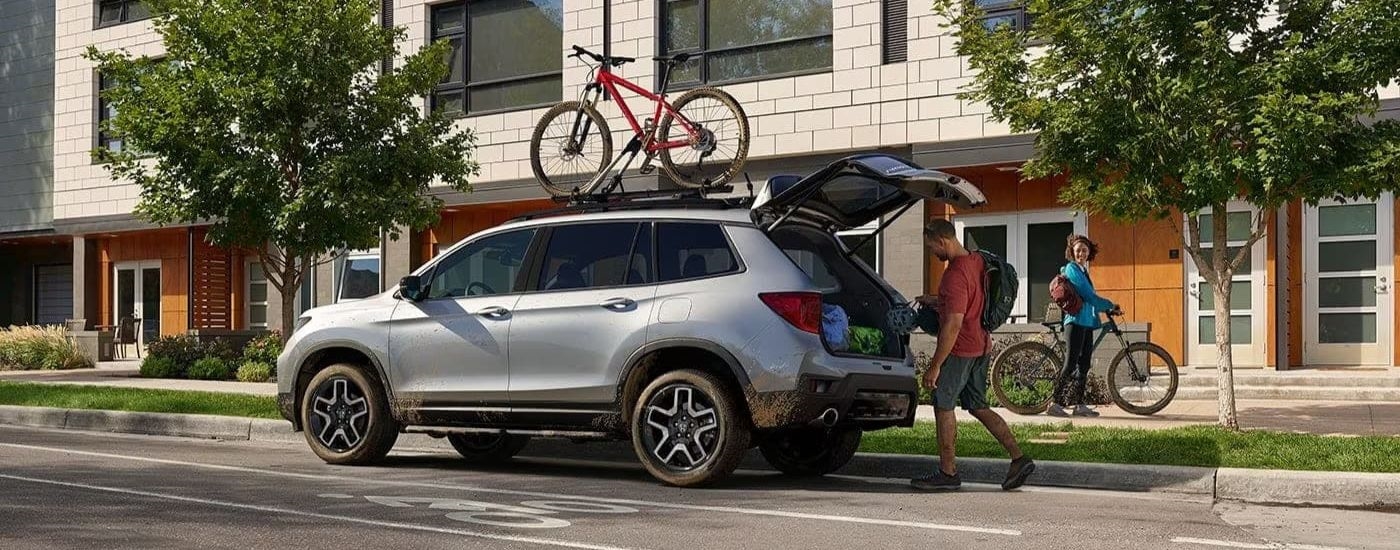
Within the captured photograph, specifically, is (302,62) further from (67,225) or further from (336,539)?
(67,225)

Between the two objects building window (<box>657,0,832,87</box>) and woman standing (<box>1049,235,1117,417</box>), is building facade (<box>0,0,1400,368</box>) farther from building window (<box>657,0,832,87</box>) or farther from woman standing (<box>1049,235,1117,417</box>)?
woman standing (<box>1049,235,1117,417</box>)

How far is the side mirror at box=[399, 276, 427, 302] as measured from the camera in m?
10.6

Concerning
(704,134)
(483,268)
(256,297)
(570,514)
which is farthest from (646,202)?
(256,297)

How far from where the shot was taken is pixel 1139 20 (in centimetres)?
1185

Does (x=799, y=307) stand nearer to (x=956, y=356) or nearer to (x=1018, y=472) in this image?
(x=956, y=356)

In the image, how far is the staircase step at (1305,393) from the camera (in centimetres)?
1634

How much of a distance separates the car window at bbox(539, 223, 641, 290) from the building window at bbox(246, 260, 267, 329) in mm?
22016

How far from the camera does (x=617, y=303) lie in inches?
385

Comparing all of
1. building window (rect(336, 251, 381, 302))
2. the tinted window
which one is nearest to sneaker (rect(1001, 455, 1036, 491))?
the tinted window

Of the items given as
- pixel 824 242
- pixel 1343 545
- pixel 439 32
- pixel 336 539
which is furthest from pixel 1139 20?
pixel 439 32

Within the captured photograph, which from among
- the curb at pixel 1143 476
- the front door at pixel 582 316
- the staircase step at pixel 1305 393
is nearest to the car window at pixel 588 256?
the front door at pixel 582 316

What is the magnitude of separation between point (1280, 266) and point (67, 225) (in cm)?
2432

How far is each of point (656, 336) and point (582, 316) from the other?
2.05ft

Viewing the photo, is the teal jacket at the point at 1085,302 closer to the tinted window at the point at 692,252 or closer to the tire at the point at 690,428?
the tinted window at the point at 692,252
